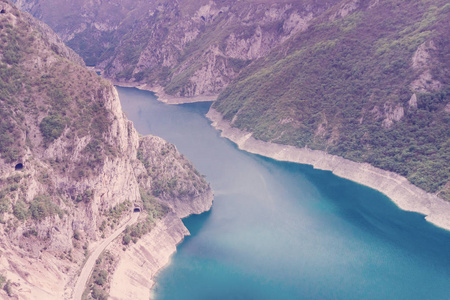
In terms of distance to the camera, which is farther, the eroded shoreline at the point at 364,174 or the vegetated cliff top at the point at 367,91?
the vegetated cliff top at the point at 367,91

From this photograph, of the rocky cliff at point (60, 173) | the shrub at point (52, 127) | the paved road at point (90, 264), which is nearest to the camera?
the rocky cliff at point (60, 173)

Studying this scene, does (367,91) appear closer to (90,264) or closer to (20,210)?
(90,264)

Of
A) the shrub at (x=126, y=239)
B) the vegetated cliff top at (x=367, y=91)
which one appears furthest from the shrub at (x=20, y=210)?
the vegetated cliff top at (x=367, y=91)

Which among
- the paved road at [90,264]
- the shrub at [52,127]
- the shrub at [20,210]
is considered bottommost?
the paved road at [90,264]

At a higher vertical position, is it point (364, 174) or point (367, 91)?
point (367, 91)

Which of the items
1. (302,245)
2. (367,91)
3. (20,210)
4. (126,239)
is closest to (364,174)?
(367,91)

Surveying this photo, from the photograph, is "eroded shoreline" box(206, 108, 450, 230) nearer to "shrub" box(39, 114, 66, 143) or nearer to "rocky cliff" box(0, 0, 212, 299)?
"rocky cliff" box(0, 0, 212, 299)

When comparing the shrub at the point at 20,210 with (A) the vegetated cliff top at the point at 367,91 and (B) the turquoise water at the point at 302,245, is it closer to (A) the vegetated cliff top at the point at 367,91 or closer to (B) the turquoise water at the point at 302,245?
(B) the turquoise water at the point at 302,245
